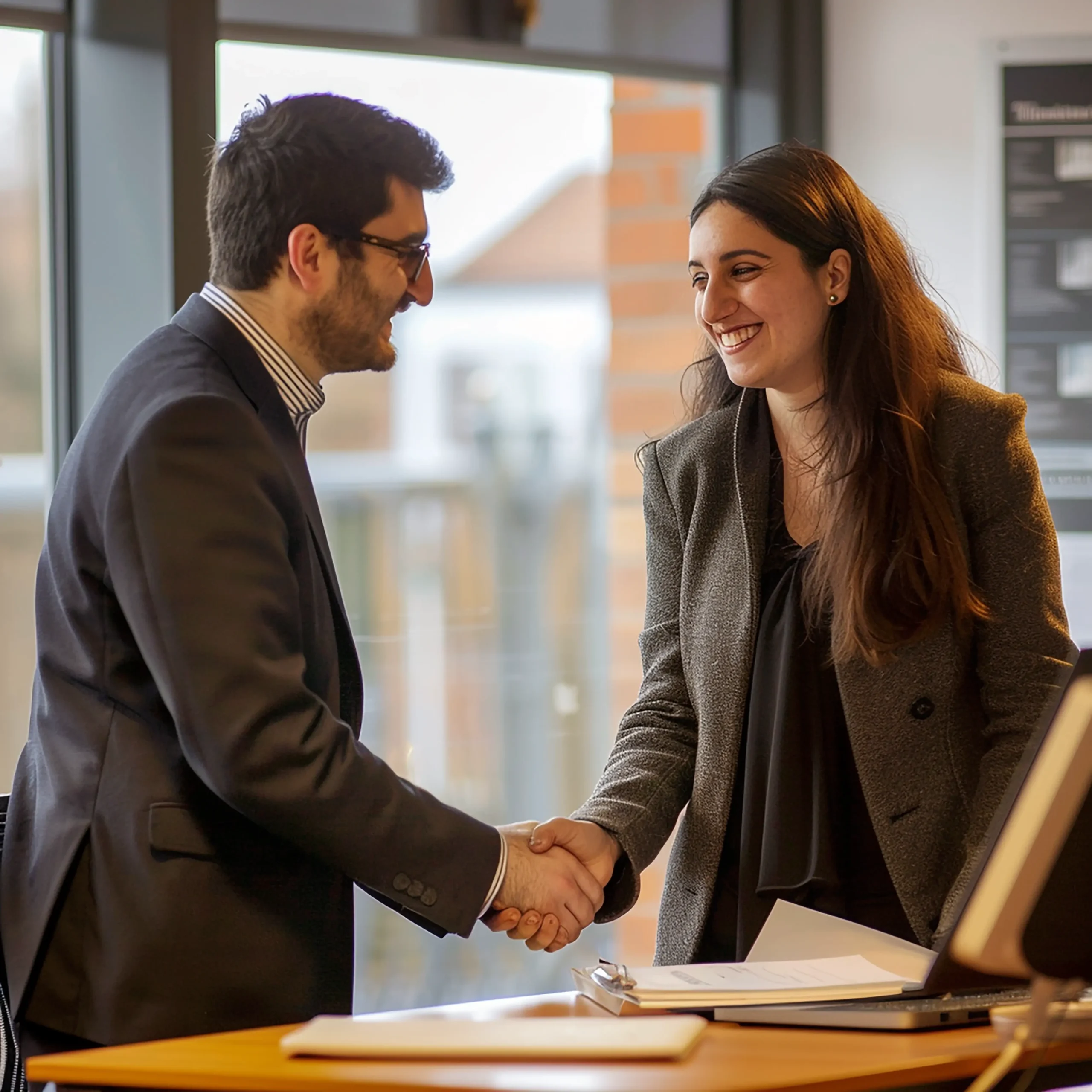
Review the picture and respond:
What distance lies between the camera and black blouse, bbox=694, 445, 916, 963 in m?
1.85

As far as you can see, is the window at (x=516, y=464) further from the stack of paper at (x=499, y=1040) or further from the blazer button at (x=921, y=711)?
the stack of paper at (x=499, y=1040)

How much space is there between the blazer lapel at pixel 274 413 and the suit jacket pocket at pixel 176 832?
0.28m

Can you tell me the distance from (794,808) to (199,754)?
777mm

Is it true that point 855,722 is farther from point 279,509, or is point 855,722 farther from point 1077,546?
point 1077,546

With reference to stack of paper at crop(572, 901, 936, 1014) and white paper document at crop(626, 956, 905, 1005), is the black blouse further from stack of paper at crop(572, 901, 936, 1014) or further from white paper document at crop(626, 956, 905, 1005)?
white paper document at crop(626, 956, 905, 1005)

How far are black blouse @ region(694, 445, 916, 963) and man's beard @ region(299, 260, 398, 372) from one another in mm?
653

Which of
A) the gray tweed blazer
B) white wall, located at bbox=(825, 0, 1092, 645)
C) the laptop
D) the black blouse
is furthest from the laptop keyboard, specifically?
white wall, located at bbox=(825, 0, 1092, 645)

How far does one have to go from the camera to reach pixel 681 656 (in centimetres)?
212

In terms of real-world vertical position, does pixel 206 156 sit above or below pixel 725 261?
above

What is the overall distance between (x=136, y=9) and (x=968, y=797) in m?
1.84

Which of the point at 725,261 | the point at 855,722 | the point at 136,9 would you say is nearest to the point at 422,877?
the point at 855,722

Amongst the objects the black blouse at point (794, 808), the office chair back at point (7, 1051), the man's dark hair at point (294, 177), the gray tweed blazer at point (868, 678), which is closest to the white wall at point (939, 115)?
the gray tweed blazer at point (868, 678)

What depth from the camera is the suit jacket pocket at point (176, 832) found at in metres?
1.61

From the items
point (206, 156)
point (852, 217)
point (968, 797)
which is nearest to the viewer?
point (968, 797)
